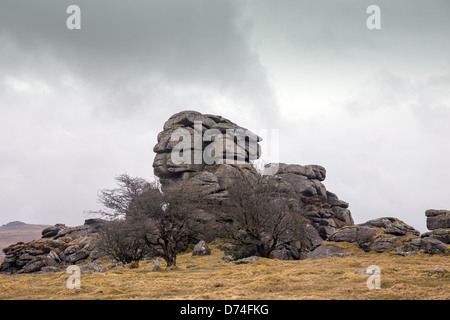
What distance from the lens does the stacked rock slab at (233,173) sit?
69.4 meters

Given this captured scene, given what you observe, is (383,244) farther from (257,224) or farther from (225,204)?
(225,204)

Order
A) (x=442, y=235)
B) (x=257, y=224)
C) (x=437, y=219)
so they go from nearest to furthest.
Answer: (x=257, y=224) → (x=442, y=235) → (x=437, y=219)

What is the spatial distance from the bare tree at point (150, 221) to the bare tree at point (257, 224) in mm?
7695

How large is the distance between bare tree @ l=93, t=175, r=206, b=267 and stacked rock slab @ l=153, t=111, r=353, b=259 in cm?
2542

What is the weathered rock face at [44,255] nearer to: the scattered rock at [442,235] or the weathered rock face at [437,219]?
the scattered rock at [442,235]

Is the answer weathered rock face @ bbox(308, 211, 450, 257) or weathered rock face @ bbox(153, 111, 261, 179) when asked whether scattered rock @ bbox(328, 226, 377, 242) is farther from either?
weathered rock face @ bbox(153, 111, 261, 179)

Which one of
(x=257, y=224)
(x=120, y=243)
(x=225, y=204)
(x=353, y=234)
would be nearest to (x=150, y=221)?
(x=120, y=243)

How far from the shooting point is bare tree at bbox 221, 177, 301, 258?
43.2 meters

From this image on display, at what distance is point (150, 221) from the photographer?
33844 mm

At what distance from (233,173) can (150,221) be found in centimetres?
4087

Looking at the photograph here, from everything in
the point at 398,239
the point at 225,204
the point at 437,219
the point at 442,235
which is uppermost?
the point at 225,204

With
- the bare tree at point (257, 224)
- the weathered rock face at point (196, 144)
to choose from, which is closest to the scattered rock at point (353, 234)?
the bare tree at point (257, 224)

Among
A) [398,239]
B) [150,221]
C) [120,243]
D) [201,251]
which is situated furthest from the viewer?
[201,251]

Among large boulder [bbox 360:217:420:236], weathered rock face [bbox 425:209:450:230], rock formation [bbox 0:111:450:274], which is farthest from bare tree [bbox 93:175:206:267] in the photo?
weathered rock face [bbox 425:209:450:230]
